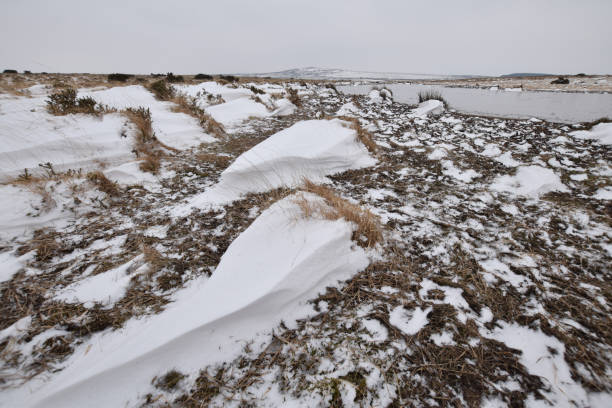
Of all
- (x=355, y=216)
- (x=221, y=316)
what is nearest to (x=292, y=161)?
(x=355, y=216)

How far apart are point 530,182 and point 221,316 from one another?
4160 millimetres

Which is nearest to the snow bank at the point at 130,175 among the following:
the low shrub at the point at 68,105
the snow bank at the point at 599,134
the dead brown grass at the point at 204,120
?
the low shrub at the point at 68,105

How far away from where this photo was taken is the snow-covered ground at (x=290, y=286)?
1146 mm

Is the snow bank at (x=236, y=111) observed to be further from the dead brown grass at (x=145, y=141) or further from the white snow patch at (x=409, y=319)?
the white snow patch at (x=409, y=319)

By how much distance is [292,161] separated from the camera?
3318mm

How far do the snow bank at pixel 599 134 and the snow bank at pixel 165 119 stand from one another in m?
8.32

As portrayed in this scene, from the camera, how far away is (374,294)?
62.6 inches

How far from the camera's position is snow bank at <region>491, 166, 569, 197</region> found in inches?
118

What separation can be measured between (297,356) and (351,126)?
408 centimetres

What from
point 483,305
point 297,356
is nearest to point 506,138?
point 483,305

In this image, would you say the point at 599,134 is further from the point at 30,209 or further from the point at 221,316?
the point at 30,209

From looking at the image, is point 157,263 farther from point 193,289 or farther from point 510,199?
point 510,199

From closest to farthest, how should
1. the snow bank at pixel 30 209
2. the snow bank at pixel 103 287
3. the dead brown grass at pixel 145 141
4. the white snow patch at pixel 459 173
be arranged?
1. the snow bank at pixel 103 287
2. the snow bank at pixel 30 209
3. the white snow patch at pixel 459 173
4. the dead brown grass at pixel 145 141

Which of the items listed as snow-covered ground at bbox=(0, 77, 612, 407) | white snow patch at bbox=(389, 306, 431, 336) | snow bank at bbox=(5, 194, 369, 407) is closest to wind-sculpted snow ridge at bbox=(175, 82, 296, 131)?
snow-covered ground at bbox=(0, 77, 612, 407)
